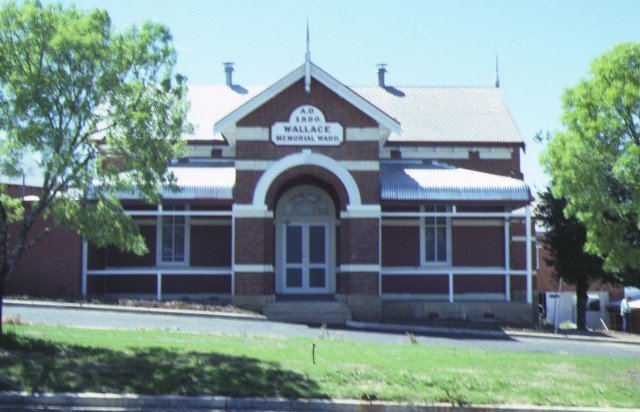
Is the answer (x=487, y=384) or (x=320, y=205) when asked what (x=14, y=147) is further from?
(x=320, y=205)

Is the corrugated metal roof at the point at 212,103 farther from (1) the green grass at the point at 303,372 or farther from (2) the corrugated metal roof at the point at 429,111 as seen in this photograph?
(1) the green grass at the point at 303,372

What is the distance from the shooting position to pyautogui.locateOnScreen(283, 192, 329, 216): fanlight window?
25.8m

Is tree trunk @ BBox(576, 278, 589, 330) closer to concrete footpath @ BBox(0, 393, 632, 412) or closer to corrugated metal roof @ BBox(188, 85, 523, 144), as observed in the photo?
corrugated metal roof @ BBox(188, 85, 523, 144)

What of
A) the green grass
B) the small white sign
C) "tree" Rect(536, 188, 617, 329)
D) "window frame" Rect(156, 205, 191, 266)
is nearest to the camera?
the green grass

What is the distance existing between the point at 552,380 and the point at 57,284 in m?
15.7

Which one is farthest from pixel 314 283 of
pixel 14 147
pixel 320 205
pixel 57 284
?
pixel 14 147

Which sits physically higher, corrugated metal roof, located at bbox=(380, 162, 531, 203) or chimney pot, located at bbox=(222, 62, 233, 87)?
chimney pot, located at bbox=(222, 62, 233, 87)

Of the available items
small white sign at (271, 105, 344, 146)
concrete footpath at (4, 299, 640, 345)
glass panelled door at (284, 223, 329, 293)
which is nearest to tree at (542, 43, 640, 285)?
concrete footpath at (4, 299, 640, 345)

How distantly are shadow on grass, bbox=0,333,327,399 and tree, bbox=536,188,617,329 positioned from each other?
16.7 m

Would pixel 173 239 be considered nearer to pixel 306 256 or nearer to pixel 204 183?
pixel 204 183

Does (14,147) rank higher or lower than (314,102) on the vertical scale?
lower

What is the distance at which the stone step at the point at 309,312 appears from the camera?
22.5 meters

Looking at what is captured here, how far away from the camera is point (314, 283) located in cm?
2569

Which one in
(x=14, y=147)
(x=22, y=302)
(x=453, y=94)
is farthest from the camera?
(x=453, y=94)
